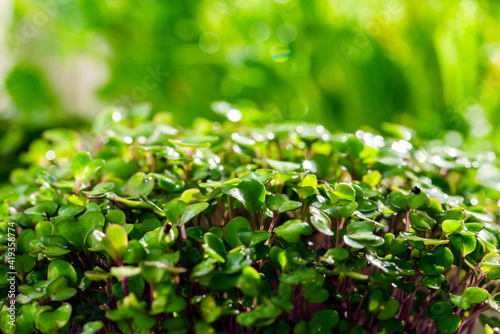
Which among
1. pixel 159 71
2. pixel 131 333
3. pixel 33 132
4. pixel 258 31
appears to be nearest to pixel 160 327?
pixel 131 333

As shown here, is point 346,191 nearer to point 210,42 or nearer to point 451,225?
point 451,225

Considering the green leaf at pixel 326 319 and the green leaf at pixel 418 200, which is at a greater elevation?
the green leaf at pixel 418 200

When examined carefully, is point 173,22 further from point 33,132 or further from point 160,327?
point 160,327

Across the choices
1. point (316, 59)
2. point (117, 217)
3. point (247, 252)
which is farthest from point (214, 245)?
point (316, 59)

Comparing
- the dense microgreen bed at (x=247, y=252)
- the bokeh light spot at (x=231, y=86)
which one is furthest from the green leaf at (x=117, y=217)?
the bokeh light spot at (x=231, y=86)

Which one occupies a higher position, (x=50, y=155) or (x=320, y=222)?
(x=320, y=222)

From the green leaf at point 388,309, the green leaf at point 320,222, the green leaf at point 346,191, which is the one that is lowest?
the green leaf at point 388,309

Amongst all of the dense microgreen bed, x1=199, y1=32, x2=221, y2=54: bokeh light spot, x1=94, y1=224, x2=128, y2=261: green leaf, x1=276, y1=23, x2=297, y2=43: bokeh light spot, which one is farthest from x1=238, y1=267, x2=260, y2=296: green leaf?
x1=199, y1=32, x2=221, y2=54: bokeh light spot

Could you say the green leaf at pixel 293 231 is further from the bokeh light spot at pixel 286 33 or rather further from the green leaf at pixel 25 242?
the bokeh light spot at pixel 286 33
